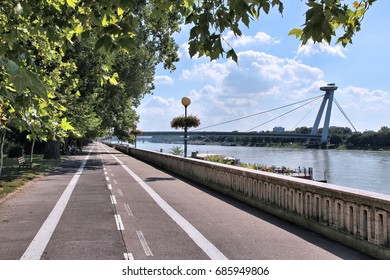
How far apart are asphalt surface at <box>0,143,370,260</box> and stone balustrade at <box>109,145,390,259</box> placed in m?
0.22

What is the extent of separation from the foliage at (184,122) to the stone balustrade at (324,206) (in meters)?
13.6

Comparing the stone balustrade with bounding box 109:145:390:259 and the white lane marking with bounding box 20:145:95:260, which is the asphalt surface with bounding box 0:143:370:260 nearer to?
the white lane marking with bounding box 20:145:95:260

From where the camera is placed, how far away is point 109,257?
5.97 metres

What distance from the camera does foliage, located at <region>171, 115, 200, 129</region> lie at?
26.4 metres

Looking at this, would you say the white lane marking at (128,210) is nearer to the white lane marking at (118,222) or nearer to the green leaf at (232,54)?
the white lane marking at (118,222)

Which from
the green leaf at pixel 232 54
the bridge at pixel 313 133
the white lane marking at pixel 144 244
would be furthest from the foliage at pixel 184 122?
the bridge at pixel 313 133

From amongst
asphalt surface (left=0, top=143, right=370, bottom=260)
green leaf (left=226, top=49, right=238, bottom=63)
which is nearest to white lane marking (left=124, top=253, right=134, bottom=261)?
asphalt surface (left=0, top=143, right=370, bottom=260)

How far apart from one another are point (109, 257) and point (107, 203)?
585 centimetres

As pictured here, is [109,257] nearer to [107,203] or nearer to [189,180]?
[107,203]

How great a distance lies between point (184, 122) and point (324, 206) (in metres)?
20.0

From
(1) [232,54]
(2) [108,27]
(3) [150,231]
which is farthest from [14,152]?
(1) [232,54]

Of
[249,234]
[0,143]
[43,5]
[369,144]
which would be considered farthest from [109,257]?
[369,144]

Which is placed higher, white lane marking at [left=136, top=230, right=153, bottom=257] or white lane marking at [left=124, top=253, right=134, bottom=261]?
white lane marking at [left=124, top=253, right=134, bottom=261]

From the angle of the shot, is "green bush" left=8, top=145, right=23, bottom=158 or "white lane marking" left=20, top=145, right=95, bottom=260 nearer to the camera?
"white lane marking" left=20, top=145, right=95, bottom=260
